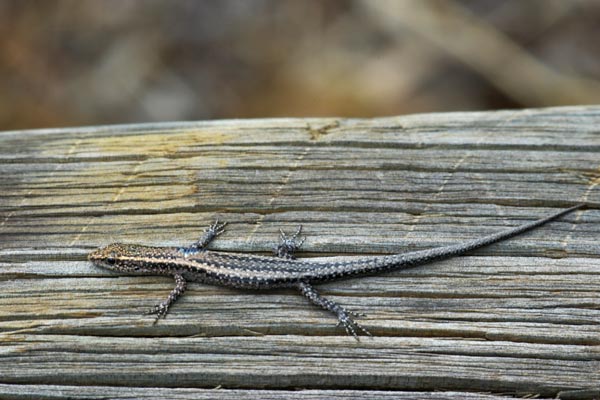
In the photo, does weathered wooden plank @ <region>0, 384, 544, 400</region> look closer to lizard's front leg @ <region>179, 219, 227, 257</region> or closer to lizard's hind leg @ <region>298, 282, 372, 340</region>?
lizard's hind leg @ <region>298, 282, 372, 340</region>

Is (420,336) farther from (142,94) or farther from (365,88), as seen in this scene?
(142,94)

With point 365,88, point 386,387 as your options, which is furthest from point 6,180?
point 365,88

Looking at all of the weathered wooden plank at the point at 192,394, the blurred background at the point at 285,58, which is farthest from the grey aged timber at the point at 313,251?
the blurred background at the point at 285,58

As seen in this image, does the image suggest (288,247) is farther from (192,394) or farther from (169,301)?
(192,394)

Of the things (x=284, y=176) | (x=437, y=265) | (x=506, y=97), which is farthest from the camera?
(x=506, y=97)

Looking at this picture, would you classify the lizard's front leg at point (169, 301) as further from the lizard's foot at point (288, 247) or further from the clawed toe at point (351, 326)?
the clawed toe at point (351, 326)
